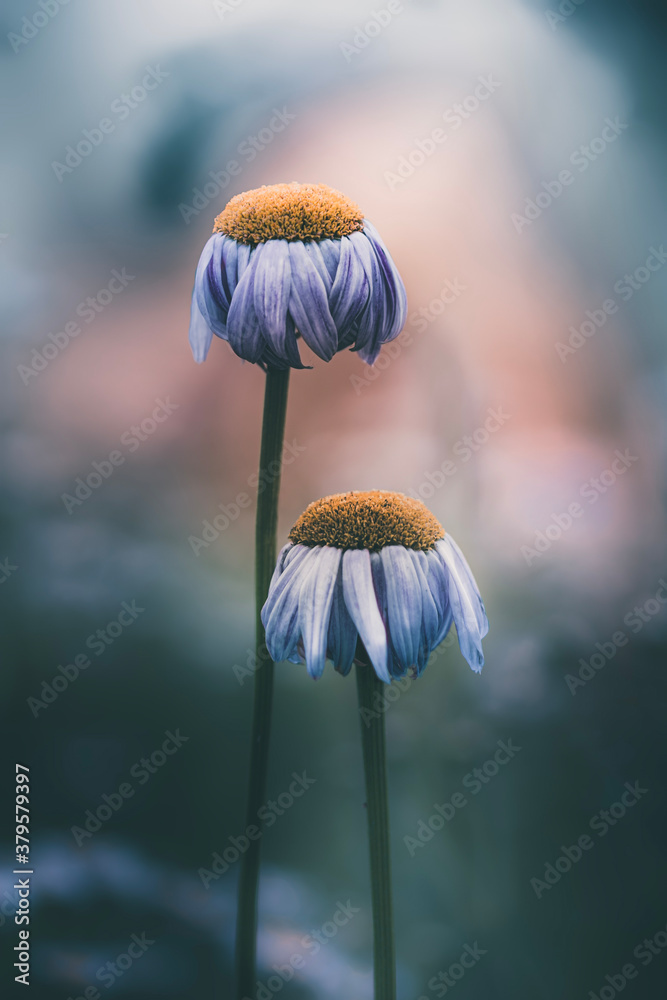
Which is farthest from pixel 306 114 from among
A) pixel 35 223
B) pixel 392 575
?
pixel 392 575

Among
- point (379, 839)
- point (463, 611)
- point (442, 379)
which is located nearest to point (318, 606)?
point (463, 611)

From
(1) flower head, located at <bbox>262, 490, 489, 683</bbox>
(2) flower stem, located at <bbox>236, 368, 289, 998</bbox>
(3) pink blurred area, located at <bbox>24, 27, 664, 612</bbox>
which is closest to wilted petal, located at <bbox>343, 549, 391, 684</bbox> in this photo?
(1) flower head, located at <bbox>262, 490, 489, 683</bbox>

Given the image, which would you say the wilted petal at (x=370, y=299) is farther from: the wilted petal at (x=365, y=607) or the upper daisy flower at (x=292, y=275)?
the wilted petal at (x=365, y=607)

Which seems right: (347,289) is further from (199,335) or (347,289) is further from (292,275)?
(199,335)

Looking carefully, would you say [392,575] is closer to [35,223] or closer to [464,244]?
[464,244]

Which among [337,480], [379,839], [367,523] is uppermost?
[337,480]

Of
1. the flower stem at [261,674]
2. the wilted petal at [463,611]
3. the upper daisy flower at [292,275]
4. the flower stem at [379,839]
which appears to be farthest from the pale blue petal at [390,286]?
the flower stem at [379,839]

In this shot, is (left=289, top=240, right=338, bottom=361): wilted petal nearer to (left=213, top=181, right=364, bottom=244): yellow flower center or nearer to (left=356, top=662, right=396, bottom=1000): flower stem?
(left=213, top=181, right=364, bottom=244): yellow flower center
